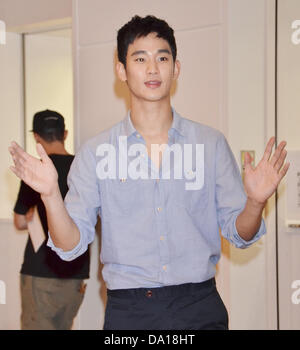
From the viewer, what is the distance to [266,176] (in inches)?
57.3

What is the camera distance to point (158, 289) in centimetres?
149

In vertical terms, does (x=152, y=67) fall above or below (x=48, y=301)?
above

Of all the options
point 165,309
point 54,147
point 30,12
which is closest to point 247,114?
point 54,147

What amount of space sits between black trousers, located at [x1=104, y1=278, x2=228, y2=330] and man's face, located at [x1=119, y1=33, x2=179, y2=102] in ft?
1.96

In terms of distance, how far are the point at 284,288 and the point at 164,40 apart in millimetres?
1250

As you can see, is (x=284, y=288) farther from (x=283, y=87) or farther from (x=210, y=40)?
(x=210, y=40)

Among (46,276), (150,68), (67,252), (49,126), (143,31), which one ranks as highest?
(143,31)

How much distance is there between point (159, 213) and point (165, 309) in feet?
0.92

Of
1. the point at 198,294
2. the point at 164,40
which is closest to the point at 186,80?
the point at 164,40

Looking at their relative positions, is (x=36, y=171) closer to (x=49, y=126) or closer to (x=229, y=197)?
(x=229, y=197)

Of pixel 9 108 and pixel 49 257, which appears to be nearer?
pixel 49 257

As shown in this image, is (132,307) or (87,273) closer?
(132,307)

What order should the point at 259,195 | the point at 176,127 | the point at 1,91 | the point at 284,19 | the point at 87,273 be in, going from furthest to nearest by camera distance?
1. the point at 1,91
2. the point at 87,273
3. the point at 284,19
4. the point at 176,127
5. the point at 259,195

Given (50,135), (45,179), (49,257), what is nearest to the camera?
(45,179)
